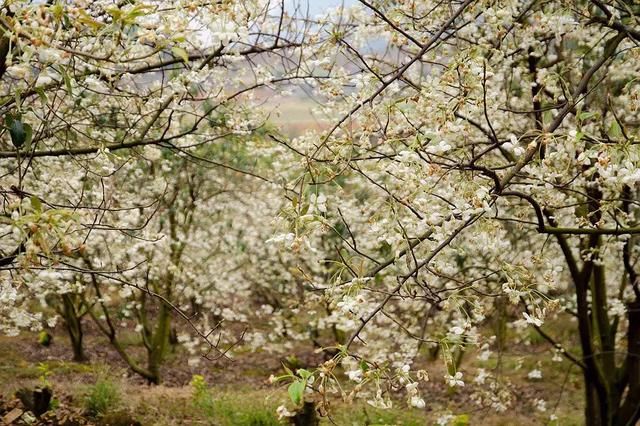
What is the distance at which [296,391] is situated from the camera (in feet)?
5.82

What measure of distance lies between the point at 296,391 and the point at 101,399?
22.6 feet

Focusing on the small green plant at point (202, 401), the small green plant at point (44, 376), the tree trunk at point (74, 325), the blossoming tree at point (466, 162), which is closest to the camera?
the blossoming tree at point (466, 162)

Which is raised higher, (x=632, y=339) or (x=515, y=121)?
(x=515, y=121)

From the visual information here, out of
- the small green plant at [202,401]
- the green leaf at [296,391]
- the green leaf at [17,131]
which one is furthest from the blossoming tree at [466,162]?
the small green plant at [202,401]

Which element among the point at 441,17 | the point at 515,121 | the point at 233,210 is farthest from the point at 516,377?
the point at 441,17

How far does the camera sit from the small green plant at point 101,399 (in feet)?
25.3

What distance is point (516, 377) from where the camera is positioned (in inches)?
581

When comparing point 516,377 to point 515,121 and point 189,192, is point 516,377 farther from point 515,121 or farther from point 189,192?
point 515,121

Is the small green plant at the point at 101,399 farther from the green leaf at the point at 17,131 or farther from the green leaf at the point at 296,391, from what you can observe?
the green leaf at the point at 296,391

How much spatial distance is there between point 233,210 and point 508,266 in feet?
44.7

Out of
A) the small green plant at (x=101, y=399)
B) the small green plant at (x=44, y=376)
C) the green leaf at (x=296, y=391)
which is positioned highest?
the small green plant at (x=44, y=376)

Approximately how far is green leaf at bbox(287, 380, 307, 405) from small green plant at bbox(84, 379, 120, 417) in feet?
21.3

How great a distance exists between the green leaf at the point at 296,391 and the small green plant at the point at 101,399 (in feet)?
21.3

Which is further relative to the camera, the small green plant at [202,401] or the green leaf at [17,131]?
the small green plant at [202,401]
